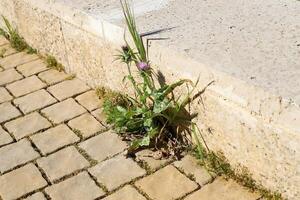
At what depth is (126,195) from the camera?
8.42ft

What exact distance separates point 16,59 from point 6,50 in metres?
0.27

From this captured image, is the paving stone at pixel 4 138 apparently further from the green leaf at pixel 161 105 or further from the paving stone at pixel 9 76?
the green leaf at pixel 161 105

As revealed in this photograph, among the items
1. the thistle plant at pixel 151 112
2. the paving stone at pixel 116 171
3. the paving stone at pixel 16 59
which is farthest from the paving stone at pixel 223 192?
the paving stone at pixel 16 59

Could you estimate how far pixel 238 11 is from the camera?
119 inches

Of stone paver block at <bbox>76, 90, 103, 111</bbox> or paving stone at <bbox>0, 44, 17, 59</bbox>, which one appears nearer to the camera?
stone paver block at <bbox>76, 90, 103, 111</bbox>

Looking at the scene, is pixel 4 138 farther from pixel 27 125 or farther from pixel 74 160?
pixel 74 160

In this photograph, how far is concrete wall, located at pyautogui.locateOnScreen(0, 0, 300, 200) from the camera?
218 centimetres

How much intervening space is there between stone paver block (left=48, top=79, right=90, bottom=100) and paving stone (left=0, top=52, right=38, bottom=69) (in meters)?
0.61

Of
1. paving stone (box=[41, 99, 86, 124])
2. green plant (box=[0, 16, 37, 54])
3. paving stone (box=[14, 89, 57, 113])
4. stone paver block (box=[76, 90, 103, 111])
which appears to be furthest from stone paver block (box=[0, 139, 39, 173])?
green plant (box=[0, 16, 37, 54])

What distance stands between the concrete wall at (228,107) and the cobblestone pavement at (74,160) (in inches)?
7.5

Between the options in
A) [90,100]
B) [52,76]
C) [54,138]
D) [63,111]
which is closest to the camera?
[54,138]

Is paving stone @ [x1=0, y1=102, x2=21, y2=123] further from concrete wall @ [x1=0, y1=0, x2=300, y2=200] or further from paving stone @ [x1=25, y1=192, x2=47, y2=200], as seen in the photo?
paving stone @ [x1=25, y1=192, x2=47, y2=200]

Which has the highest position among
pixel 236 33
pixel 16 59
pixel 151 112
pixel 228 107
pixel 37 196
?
pixel 236 33

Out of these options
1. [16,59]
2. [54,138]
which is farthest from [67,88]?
[16,59]
